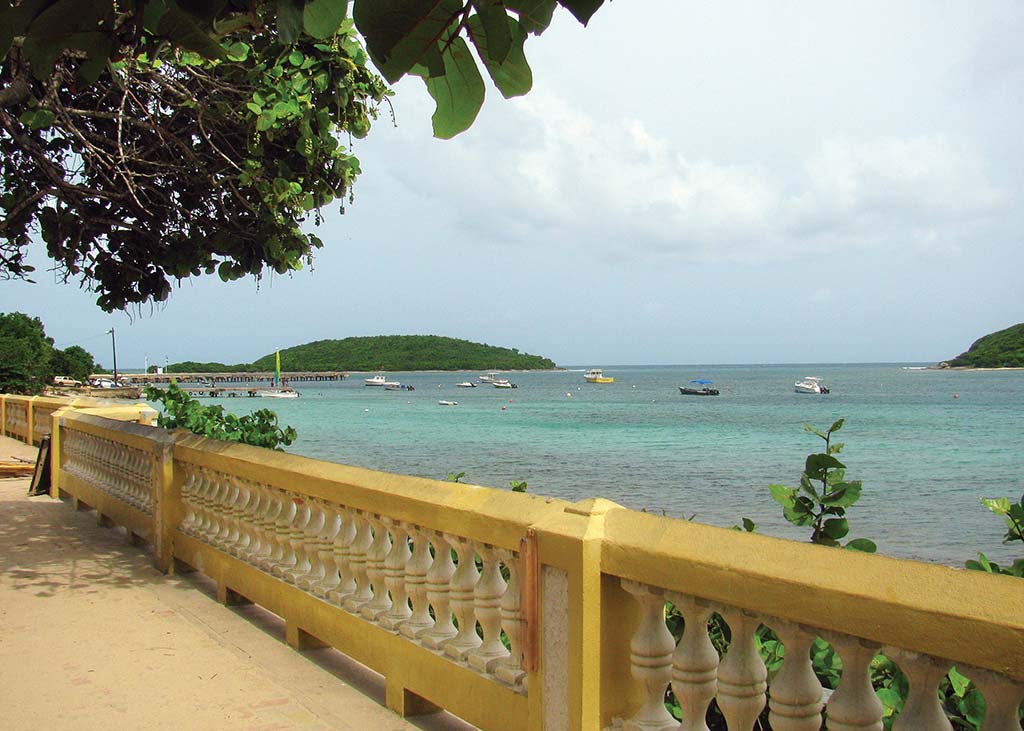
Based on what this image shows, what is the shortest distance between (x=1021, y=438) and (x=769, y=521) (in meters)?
41.4

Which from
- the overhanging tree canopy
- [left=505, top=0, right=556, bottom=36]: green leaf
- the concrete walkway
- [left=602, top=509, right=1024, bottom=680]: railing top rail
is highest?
the overhanging tree canopy

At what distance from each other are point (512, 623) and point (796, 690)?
1.49 meters

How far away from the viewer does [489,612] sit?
406 cm

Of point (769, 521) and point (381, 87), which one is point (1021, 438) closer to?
point (769, 521)

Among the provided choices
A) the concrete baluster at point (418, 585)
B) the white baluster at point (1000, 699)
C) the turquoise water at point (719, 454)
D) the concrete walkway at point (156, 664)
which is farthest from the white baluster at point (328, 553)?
the turquoise water at point (719, 454)

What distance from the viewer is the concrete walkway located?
448cm

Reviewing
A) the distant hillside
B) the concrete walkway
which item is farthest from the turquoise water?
the distant hillside

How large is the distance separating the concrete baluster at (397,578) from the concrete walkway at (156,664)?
0.44 m

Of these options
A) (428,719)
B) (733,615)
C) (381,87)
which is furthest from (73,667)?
Result: (381,87)

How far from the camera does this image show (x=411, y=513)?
14.6 ft

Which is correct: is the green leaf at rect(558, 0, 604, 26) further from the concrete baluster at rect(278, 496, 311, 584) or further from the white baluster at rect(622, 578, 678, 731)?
the concrete baluster at rect(278, 496, 311, 584)

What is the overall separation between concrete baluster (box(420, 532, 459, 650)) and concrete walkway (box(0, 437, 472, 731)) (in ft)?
1.46

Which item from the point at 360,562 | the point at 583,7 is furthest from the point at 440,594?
the point at 583,7

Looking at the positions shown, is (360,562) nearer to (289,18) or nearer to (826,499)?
(826,499)
